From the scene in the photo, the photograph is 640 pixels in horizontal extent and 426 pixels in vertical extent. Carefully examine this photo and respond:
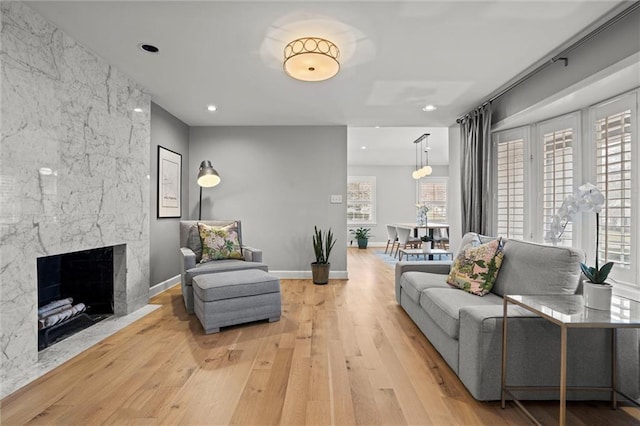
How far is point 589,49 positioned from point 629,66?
0.40 m

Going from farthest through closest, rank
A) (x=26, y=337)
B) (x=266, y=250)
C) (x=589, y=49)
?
(x=266, y=250)
(x=589, y=49)
(x=26, y=337)

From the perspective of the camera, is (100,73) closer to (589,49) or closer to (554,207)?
(589,49)

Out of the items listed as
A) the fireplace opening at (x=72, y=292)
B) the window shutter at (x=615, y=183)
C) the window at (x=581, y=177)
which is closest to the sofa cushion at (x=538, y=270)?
the window at (x=581, y=177)

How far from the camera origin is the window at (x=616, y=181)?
258 cm

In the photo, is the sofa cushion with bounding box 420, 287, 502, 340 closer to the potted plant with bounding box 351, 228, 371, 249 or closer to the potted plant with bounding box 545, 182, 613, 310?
the potted plant with bounding box 545, 182, 613, 310

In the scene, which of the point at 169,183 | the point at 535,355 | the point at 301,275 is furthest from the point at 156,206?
the point at 535,355

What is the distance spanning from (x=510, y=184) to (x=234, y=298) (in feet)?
11.1

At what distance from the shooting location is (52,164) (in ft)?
7.79

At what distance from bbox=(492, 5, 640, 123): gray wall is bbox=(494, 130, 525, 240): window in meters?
0.48

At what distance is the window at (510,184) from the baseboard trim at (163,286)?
170 inches

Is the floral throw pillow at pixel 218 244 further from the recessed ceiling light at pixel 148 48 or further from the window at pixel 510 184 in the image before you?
the window at pixel 510 184

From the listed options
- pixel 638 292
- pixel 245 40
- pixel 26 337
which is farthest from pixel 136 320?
pixel 638 292

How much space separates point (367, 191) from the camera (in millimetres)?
10148

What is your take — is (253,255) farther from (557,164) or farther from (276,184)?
(557,164)
